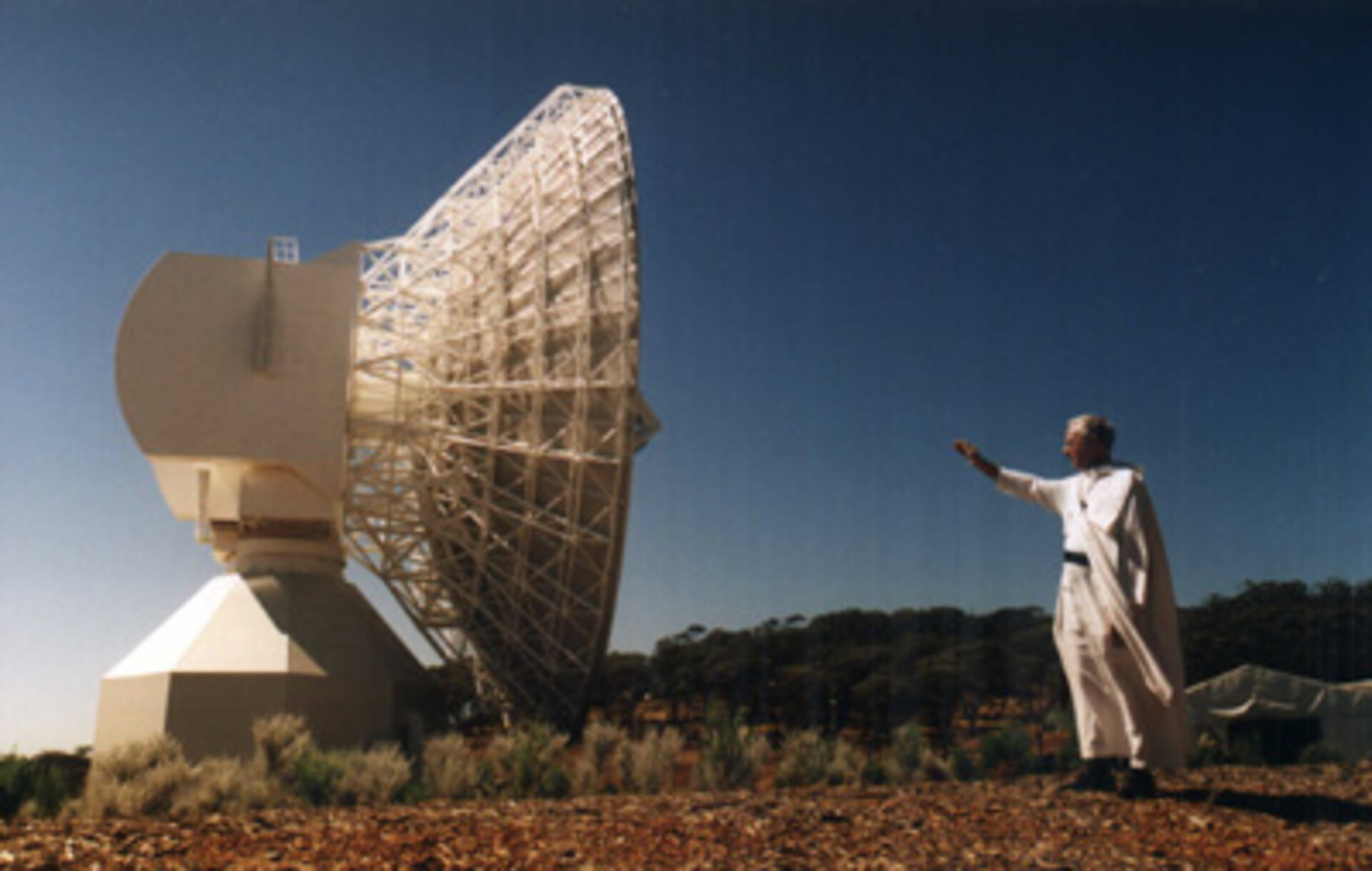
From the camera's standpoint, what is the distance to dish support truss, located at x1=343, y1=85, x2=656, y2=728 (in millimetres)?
21781

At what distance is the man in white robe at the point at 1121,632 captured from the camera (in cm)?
655

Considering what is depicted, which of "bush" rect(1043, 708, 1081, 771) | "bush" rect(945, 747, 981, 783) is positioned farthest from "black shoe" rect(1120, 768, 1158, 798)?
"bush" rect(945, 747, 981, 783)

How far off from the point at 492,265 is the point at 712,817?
18.7m

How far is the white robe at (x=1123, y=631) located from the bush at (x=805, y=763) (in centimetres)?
531

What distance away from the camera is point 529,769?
12.1m

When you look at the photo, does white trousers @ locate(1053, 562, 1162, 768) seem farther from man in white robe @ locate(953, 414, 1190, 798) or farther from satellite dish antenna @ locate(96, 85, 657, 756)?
satellite dish antenna @ locate(96, 85, 657, 756)

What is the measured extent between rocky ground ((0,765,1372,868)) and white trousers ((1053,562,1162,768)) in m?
0.34

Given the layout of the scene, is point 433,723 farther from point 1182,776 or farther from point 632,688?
point 1182,776

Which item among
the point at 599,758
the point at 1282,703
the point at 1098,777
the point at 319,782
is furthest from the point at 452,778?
the point at 1282,703

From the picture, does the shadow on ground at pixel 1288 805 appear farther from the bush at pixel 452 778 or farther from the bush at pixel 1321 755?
the bush at pixel 452 778

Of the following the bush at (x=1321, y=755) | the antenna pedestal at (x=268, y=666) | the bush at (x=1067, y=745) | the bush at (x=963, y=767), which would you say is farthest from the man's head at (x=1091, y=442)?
the antenna pedestal at (x=268, y=666)

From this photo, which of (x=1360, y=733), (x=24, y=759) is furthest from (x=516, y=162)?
(x=1360, y=733)

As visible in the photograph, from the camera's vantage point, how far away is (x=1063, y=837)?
5551mm

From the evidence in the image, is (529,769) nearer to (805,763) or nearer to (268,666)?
(805,763)
